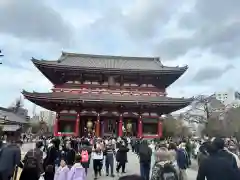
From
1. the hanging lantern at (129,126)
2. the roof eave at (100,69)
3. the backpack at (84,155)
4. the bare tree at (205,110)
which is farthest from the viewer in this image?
the bare tree at (205,110)

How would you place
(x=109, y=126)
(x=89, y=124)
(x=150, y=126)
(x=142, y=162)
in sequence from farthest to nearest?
(x=109, y=126), (x=150, y=126), (x=89, y=124), (x=142, y=162)

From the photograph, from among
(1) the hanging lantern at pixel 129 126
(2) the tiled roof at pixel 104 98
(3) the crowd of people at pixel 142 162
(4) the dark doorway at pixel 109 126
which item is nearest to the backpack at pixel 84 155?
(3) the crowd of people at pixel 142 162

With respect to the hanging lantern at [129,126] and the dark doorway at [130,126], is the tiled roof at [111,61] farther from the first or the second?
the hanging lantern at [129,126]

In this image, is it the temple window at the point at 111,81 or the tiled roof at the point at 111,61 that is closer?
the temple window at the point at 111,81

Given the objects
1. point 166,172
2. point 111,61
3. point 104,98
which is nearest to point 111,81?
point 104,98

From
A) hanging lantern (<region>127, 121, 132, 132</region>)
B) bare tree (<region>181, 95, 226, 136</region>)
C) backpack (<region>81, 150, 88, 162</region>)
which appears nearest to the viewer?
backpack (<region>81, 150, 88, 162</region>)

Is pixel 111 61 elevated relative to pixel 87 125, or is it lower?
elevated

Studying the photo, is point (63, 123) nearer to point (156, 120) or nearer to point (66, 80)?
point (66, 80)

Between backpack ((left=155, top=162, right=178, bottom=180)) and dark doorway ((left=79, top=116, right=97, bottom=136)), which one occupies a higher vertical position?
dark doorway ((left=79, top=116, right=97, bottom=136))

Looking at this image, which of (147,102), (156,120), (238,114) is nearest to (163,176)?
(147,102)

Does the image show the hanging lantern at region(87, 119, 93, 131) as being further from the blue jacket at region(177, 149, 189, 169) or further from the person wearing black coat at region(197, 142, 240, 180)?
the person wearing black coat at region(197, 142, 240, 180)

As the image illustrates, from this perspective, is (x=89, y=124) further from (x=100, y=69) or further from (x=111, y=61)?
(x=111, y=61)

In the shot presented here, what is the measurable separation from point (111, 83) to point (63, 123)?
684cm

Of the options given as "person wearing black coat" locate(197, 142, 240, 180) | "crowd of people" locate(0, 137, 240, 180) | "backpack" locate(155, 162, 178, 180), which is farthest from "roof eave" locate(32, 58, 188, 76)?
"backpack" locate(155, 162, 178, 180)
